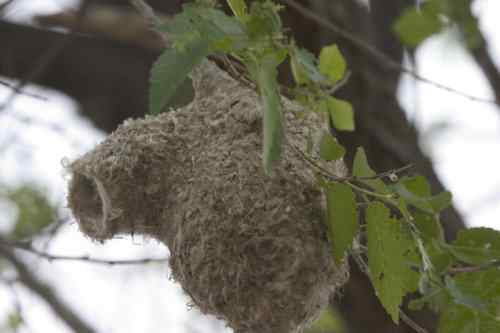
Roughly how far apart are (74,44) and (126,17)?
1.54 ft

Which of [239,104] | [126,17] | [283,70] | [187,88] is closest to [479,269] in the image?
[239,104]

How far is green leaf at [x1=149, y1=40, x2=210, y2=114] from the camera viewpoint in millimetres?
1293

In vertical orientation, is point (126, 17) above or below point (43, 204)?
above

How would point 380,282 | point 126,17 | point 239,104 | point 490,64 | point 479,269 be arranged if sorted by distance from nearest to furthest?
point 380,282, point 479,269, point 239,104, point 490,64, point 126,17

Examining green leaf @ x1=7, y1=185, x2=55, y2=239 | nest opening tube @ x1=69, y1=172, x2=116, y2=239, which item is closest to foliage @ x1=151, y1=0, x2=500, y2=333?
nest opening tube @ x1=69, y1=172, x2=116, y2=239

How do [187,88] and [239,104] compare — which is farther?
[187,88]

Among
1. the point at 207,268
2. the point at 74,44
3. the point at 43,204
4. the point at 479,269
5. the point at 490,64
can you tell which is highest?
the point at 490,64

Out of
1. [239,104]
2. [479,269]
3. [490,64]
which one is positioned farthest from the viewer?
[490,64]

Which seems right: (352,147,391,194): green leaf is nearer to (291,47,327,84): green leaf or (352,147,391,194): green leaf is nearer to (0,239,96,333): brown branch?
(291,47,327,84): green leaf

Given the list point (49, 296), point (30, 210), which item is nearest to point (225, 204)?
point (49, 296)

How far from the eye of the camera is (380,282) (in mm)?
1461

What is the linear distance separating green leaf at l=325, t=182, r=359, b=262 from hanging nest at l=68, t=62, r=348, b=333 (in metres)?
0.10

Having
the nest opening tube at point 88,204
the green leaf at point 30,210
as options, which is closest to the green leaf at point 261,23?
the nest opening tube at point 88,204

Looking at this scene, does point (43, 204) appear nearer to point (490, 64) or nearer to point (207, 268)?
point (490, 64)
